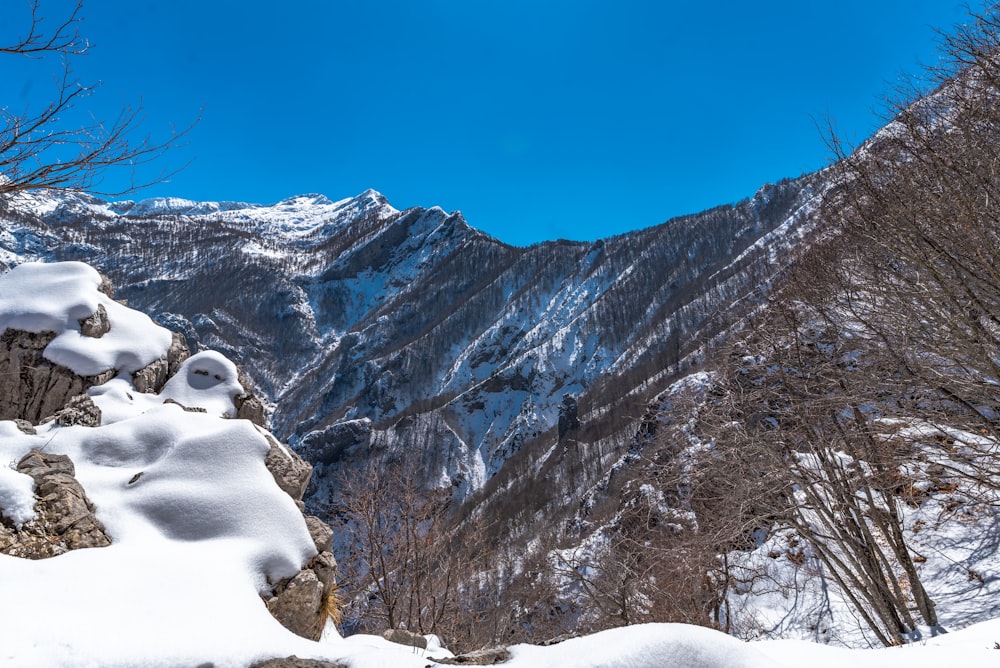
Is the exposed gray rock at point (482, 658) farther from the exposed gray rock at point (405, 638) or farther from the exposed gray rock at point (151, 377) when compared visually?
the exposed gray rock at point (151, 377)

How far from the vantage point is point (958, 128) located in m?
6.28

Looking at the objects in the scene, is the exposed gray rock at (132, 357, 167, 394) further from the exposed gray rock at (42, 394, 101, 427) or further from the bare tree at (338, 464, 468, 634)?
the bare tree at (338, 464, 468, 634)

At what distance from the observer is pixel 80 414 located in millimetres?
7945

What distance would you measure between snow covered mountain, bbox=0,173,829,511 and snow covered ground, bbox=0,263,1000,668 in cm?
5390

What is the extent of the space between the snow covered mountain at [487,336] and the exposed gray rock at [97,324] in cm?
4789

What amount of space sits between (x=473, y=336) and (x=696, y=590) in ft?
443

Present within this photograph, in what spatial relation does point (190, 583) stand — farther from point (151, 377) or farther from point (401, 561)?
point (401, 561)

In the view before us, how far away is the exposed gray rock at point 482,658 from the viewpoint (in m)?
4.45

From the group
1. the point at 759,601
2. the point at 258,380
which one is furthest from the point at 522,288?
the point at 759,601

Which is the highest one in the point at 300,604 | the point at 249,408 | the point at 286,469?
the point at 249,408

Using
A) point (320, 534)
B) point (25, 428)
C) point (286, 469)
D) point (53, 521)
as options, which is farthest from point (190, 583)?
point (25, 428)

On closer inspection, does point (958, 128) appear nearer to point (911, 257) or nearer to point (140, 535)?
point (911, 257)

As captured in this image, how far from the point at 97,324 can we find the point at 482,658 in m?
12.1

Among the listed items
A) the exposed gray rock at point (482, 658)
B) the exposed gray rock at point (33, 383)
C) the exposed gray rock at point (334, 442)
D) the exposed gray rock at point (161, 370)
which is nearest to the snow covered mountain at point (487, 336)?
the exposed gray rock at point (334, 442)
